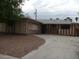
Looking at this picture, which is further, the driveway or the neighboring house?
the neighboring house

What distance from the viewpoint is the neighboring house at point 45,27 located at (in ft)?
119

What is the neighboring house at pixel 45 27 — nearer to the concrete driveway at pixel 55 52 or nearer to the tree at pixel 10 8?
the tree at pixel 10 8

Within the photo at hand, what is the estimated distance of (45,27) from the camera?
157ft

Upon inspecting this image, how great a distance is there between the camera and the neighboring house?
3638 cm

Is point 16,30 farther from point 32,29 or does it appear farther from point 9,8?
point 9,8

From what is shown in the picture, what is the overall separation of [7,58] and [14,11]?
49.2 feet

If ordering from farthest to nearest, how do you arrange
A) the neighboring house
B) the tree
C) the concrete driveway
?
the neighboring house → the tree → the concrete driveway

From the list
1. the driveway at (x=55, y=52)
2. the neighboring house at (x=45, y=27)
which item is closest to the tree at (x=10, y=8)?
the neighboring house at (x=45, y=27)

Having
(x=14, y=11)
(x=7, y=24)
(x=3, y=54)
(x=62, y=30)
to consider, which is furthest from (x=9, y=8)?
(x=62, y=30)

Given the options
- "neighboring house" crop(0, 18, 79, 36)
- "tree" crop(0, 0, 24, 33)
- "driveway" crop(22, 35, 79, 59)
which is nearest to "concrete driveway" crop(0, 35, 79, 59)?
"driveway" crop(22, 35, 79, 59)

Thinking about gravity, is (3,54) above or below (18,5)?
below

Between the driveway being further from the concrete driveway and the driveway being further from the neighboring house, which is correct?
the neighboring house

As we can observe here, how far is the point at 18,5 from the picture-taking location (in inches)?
1192

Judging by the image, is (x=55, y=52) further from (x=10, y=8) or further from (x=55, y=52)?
(x=10, y=8)
